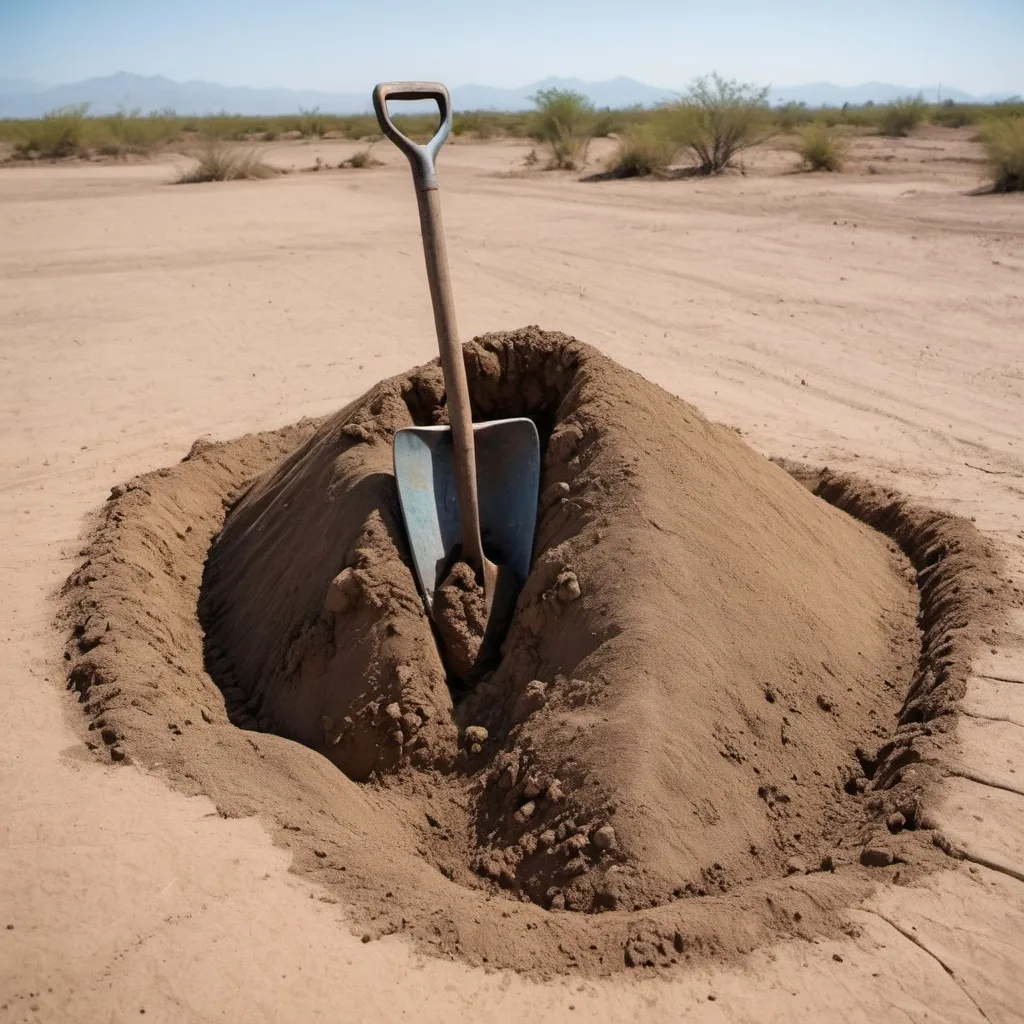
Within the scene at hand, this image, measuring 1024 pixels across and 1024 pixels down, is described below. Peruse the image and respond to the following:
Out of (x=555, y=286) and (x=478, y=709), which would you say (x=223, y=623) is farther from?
(x=555, y=286)

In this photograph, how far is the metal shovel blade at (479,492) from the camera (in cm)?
345

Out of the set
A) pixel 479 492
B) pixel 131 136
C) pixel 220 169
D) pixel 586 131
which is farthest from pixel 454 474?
pixel 131 136

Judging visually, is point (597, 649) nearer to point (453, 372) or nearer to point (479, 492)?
point (479, 492)

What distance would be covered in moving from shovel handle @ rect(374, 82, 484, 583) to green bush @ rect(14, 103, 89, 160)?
22676 mm

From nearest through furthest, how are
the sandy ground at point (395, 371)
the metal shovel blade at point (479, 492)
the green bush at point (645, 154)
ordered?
1. the sandy ground at point (395, 371)
2. the metal shovel blade at point (479, 492)
3. the green bush at point (645, 154)

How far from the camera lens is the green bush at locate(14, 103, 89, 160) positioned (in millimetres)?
22984

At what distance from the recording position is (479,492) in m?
3.70

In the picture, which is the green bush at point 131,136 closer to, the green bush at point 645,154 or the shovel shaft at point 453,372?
the green bush at point 645,154

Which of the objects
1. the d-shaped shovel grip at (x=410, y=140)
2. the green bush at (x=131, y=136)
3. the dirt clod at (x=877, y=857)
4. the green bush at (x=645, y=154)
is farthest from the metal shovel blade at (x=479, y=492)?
the green bush at (x=131, y=136)

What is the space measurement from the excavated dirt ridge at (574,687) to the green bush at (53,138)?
22146 millimetres

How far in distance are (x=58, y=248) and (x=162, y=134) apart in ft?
52.7

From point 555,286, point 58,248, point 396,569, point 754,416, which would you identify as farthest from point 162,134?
point 396,569

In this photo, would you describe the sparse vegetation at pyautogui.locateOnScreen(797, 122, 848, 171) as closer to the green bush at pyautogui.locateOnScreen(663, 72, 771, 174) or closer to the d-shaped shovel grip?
the green bush at pyautogui.locateOnScreen(663, 72, 771, 174)

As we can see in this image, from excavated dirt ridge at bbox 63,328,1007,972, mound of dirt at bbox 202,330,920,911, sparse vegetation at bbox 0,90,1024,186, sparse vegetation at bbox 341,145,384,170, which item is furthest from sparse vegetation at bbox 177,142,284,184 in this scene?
mound of dirt at bbox 202,330,920,911
